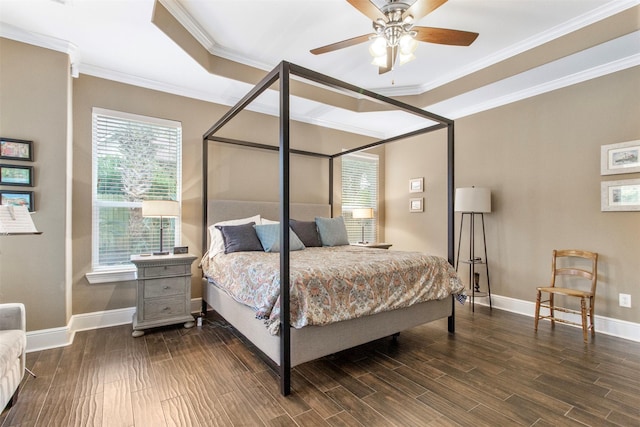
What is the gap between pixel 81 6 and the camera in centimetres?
234

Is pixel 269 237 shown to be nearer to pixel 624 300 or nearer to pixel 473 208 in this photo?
pixel 473 208

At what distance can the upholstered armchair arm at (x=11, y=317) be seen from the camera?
1.87 metres

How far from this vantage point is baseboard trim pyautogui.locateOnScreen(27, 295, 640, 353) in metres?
2.66

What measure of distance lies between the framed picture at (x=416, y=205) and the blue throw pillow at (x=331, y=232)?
159cm

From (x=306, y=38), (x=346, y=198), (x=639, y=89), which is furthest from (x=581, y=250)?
(x=306, y=38)

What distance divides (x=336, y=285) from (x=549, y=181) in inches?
122

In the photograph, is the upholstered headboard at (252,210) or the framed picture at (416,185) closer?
the upholstered headboard at (252,210)

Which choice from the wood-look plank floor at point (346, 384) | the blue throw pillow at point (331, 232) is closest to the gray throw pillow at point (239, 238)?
the wood-look plank floor at point (346, 384)

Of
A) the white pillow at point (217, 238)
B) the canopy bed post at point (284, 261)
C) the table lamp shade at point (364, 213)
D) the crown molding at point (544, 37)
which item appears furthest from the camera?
the table lamp shade at point (364, 213)

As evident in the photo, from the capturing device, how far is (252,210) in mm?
4090

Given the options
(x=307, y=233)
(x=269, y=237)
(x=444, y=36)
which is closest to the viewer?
(x=444, y=36)

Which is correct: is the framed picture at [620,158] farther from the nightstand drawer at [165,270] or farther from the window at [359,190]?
the nightstand drawer at [165,270]

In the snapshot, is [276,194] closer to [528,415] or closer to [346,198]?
[346,198]

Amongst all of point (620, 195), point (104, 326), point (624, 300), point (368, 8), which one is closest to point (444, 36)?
point (368, 8)
